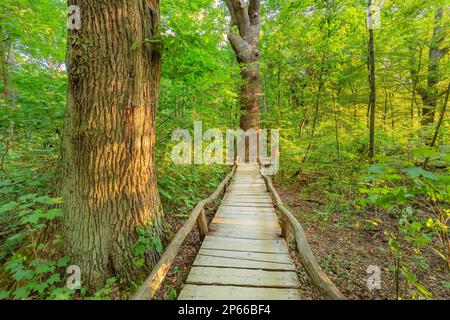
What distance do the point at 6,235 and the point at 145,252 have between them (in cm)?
201

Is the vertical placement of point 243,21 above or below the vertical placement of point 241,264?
above

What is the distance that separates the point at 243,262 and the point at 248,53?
30.8ft

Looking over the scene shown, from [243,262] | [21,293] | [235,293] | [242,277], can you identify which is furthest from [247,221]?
[21,293]

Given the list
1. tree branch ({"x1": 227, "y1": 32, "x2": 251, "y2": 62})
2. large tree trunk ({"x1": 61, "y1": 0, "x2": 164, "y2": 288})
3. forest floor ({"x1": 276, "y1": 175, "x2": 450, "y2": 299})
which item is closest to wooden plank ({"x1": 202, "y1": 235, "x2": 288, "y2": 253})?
forest floor ({"x1": 276, "y1": 175, "x2": 450, "y2": 299})

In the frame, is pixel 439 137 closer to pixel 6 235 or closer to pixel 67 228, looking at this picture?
pixel 67 228

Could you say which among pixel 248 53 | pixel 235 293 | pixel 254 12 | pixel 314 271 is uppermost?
pixel 254 12

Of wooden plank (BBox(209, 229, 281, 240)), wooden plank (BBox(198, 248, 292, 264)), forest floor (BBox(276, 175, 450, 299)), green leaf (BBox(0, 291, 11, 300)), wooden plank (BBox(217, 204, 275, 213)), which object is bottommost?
forest floor (BBox(276, 175, 450, 299))

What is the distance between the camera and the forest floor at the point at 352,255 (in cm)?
319

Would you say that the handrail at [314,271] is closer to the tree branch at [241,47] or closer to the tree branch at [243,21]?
the tree branch at [241,47]

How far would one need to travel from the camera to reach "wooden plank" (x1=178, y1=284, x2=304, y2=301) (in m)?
2.41

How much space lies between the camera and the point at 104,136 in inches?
99.2

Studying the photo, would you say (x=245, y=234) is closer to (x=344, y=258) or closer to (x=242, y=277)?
(x=242, y=277)

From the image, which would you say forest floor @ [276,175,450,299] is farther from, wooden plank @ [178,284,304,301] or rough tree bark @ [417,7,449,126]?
rough tree bark @ [417,7,449,126]
